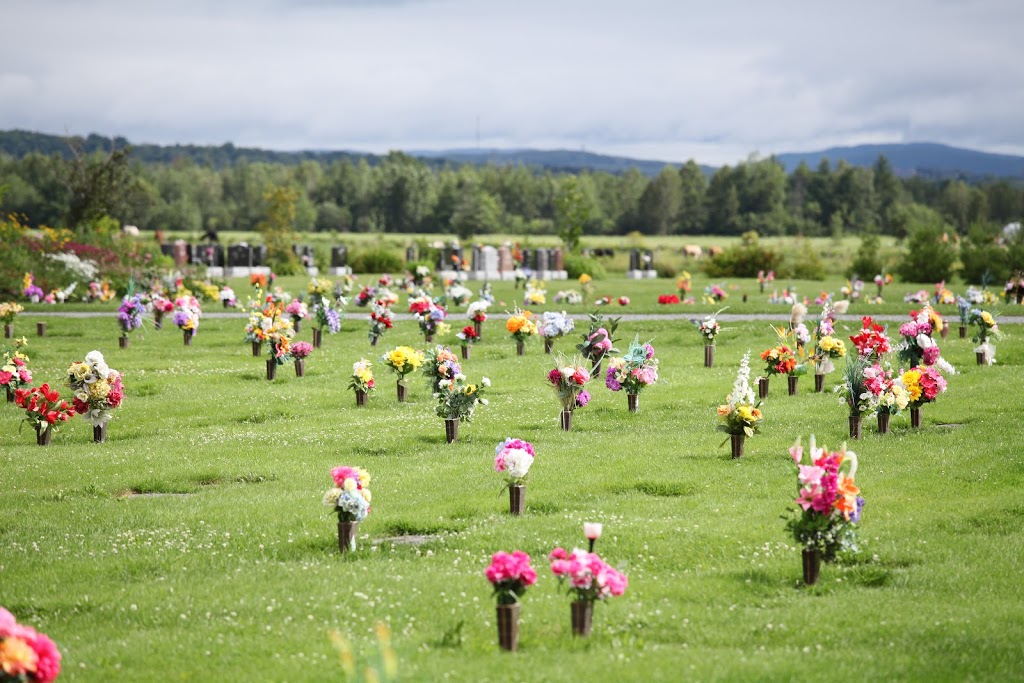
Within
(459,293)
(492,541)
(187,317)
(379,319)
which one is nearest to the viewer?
(492,541)

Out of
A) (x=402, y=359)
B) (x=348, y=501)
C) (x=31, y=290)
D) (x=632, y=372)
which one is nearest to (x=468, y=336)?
(x=402, y=359)

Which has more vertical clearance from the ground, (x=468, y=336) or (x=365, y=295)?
(x=365, y=295)

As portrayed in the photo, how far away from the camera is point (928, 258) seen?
5506 cm

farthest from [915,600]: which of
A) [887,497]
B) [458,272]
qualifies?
[458,272]

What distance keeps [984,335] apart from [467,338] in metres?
9.95

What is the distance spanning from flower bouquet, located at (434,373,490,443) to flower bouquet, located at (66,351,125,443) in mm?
4459

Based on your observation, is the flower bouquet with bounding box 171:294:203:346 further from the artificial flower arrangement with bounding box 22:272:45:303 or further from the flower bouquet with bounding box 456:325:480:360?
the artificial flower arrangement with bounding box 22:272:45:303

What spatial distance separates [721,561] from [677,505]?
7.41 ft

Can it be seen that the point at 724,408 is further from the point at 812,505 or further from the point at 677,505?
the point at 812,505

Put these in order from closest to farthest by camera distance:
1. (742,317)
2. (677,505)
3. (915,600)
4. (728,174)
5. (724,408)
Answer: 1. (915,600)
2. (677,505)
3. (724,408)
4. (742,317)
5. (728,174)

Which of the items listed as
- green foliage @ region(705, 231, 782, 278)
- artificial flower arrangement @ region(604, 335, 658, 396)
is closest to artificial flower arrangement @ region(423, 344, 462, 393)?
artificial flower arrangement @ region(604, 335, 658, 396)

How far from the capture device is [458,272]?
53188 mm

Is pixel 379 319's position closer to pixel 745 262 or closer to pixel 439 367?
pixel 439 367

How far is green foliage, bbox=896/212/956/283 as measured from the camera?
179 feet
